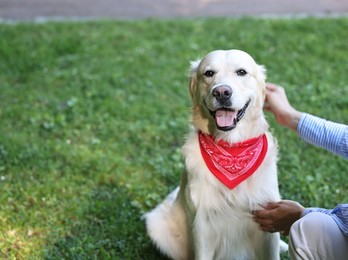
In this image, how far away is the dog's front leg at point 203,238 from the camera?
2930 millimetres

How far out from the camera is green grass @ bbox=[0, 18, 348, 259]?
11.7 feet

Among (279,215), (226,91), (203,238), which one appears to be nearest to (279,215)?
(279,215)

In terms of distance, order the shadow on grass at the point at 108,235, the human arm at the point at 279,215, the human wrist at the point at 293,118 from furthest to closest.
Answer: the shadow on grass at the point at 108,235
the human wrist at the point at 293,118
the human arm at the point at 279,215

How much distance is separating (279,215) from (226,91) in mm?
757

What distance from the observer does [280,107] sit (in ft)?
10.1

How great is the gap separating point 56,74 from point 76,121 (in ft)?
3.65

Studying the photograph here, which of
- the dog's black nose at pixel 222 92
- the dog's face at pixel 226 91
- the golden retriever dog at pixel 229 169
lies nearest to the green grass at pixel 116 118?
the golden retriever dog at pixel 229 169

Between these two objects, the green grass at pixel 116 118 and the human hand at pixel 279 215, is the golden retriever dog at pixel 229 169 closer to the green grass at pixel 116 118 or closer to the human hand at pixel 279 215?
the human hand at pixel 279 215

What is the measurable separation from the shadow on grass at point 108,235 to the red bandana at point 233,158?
0.78m

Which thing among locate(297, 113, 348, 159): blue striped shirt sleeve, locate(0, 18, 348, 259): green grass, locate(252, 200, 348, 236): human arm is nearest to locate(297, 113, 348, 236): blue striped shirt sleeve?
locate(297, 113, 348, 159): blue striped shirt sleeve

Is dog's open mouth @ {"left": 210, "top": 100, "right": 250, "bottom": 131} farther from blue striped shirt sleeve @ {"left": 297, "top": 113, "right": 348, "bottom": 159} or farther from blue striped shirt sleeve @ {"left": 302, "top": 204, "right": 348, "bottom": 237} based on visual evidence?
blue striped shirt sleeve @ {"left": 302, "top": 204, "right": 348, "bottom": 237}

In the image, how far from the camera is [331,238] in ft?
7.96

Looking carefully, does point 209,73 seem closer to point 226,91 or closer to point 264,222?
point 226,91

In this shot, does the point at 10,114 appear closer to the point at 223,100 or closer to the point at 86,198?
the point at 86,198
